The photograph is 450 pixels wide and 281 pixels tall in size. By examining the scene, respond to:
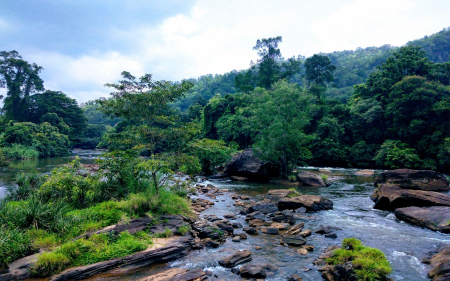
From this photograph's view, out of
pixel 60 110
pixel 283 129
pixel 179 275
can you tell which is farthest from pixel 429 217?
pixel 60 110

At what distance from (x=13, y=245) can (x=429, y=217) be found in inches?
726

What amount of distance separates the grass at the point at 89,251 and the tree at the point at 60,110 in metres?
69.9

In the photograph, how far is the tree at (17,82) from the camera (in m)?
62.9

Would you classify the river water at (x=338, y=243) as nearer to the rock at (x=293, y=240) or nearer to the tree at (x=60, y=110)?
the rock at (x=293, y=240)

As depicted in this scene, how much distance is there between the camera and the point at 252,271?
349 inches

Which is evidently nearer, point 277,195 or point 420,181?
point 277,195

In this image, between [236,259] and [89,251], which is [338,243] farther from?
[89,251]

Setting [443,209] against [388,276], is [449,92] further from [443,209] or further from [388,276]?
[388,276]

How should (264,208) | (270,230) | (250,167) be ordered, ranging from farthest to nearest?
(250,167) → (264,208) → (270,230)

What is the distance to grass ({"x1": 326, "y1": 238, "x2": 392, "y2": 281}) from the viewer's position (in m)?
8.09

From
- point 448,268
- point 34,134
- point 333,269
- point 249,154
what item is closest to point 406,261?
point 448,268

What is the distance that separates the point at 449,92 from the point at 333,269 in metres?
40.3

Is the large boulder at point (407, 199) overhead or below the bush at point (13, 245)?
below

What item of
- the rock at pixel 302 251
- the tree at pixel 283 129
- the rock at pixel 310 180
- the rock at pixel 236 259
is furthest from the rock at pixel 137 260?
the tree at pixel 283 129
